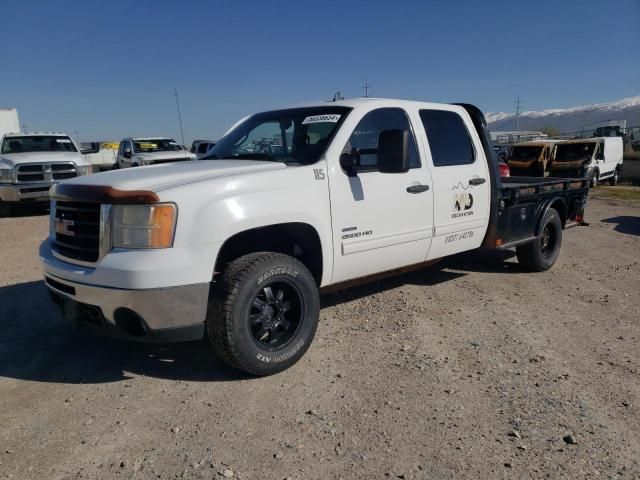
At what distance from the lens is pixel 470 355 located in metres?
3.70

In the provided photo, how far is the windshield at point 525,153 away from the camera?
2027 cm

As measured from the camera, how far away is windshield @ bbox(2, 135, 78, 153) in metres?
11.9

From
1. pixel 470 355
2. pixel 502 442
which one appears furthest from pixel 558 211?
pixel 502 442

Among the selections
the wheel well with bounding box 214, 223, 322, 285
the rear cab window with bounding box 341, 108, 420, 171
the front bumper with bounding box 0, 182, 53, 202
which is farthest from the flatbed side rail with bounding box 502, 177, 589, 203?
the front bumper with bounding box 0, 182, 53, 202

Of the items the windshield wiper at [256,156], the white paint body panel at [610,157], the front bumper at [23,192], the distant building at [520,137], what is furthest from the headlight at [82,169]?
the distant building at [520,137]

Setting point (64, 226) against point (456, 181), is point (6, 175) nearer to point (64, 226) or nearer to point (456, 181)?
point (64, 226)

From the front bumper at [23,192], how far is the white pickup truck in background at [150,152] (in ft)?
13.1

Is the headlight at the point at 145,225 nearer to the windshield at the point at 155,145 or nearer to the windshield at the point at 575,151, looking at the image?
the windshield at the point at 155,145

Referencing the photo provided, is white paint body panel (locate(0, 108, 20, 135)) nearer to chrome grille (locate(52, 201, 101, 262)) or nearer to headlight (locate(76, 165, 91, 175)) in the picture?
headlight (locate(76, 165, 91, 175))

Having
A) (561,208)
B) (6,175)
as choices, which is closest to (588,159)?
(561,208)

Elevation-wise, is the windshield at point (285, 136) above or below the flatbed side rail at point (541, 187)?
above

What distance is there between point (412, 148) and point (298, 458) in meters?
2.82

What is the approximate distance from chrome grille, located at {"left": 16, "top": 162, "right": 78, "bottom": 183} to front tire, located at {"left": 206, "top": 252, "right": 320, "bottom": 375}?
968cm

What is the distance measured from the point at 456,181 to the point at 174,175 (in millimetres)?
2673
